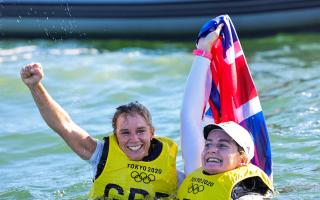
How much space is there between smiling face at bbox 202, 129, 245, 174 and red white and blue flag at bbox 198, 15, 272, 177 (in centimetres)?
68

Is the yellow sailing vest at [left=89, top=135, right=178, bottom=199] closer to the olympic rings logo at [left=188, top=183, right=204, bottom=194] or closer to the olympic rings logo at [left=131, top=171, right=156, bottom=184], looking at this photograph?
the olympic rings logo at [left=131, top=171, right=156, bottom=184]

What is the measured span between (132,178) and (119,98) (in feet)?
13.8

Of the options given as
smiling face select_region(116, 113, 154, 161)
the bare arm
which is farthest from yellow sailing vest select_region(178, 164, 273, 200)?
the bare arm

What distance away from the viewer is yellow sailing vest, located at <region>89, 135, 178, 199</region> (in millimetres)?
4980

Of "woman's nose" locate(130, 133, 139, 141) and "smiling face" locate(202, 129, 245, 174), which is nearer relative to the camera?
"smiling face" locate(202, 129, 245, 174)

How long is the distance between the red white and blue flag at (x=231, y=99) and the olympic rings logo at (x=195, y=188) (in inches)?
28.9

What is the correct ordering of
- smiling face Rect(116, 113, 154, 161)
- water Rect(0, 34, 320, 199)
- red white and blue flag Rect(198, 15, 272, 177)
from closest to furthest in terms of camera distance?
smiling face Rect(116, 113, 154, 161) → red white and blue flag Rect(198, 15, 272, 177) → water Rect(0, 34, 320, 199)

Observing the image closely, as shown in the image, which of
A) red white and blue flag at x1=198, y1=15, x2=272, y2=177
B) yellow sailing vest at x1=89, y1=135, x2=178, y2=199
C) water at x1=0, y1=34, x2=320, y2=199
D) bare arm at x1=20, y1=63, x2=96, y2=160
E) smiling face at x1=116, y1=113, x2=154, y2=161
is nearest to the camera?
bare arm at x1=20, y1=63, x2=96, y2=160

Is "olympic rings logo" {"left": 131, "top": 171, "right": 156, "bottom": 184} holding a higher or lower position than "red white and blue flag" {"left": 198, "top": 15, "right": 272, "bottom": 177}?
lower

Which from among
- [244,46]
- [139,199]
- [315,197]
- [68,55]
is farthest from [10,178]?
[244,46]

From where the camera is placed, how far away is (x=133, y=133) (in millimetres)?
4867

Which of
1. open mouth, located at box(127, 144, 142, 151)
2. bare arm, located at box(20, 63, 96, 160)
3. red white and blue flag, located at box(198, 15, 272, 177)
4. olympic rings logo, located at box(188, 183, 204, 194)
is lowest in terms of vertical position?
olympic rings logo, located at box(188, 183, 204, 194)

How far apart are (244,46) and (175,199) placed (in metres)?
7.58

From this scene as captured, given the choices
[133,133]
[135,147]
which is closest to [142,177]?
[135,147]
